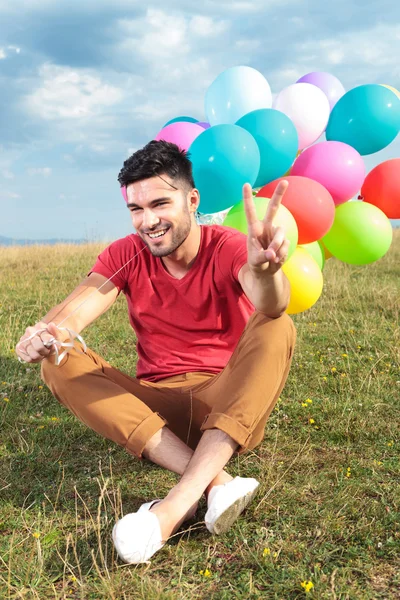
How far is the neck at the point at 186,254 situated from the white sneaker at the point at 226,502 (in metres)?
1.23

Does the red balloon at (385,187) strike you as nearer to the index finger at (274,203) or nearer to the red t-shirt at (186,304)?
the red t-shirt at (186,304)

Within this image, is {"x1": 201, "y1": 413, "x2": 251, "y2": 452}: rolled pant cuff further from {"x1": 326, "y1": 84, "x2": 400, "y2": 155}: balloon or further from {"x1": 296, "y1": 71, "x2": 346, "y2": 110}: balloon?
{"x1": 296, "y1": 71, "x2": 346, "y2": 110}: balloon

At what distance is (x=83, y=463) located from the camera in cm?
308

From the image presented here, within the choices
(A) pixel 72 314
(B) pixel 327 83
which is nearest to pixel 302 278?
(A) pixel 72 314

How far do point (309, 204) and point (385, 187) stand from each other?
949 mm

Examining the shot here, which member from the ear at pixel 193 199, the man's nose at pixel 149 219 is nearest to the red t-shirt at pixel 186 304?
the ear at pixel 193 199

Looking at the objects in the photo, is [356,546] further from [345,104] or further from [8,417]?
[345,104]

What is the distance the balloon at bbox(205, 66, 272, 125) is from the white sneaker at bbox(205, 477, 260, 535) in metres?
3.12

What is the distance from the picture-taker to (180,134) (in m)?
4.02

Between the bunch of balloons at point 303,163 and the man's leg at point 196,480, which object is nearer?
the man's leg at point 196,480

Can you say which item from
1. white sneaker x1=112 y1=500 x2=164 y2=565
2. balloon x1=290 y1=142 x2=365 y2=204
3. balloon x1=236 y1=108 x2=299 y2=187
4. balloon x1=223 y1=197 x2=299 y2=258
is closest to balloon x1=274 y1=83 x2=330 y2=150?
balloon x1=290 y1=142 x2=365 y2=204

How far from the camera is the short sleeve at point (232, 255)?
279 centimetres

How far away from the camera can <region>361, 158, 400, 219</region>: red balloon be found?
434 cm

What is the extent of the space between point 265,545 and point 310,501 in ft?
1.39
